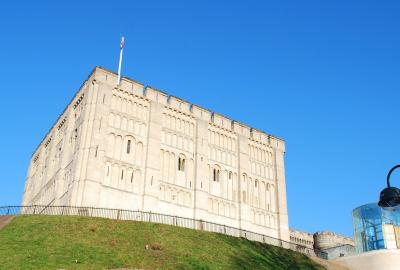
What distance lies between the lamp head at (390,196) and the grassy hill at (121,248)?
58.7 feet

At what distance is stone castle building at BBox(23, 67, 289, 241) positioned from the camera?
4822 cm

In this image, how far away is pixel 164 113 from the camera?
2173 inches

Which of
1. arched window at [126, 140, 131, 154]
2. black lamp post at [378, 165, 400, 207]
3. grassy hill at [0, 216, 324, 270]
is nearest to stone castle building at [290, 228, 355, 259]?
grassy hill at [0, 216, 324, 270]

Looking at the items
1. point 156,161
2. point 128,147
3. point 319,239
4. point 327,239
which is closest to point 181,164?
point 156,161

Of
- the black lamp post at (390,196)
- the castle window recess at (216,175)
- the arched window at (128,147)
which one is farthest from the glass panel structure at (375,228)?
the black lamp post at (390,196)

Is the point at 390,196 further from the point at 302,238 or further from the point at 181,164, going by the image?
the point at 302,238

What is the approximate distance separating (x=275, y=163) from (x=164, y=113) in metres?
16.5

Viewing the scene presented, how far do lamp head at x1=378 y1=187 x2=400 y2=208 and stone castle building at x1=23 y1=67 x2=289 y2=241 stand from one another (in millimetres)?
36548

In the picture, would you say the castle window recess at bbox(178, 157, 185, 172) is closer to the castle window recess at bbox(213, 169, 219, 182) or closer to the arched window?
the castle window recess at bbox(213, 169, 219, 182)

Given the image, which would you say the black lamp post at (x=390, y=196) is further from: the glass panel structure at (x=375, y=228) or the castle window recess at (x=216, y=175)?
the castle window recess at (x=216, y=175)

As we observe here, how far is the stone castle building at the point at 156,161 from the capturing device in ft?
158

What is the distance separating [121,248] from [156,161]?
22.0 meters

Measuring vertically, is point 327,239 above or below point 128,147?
below

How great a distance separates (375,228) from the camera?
42.4 m
